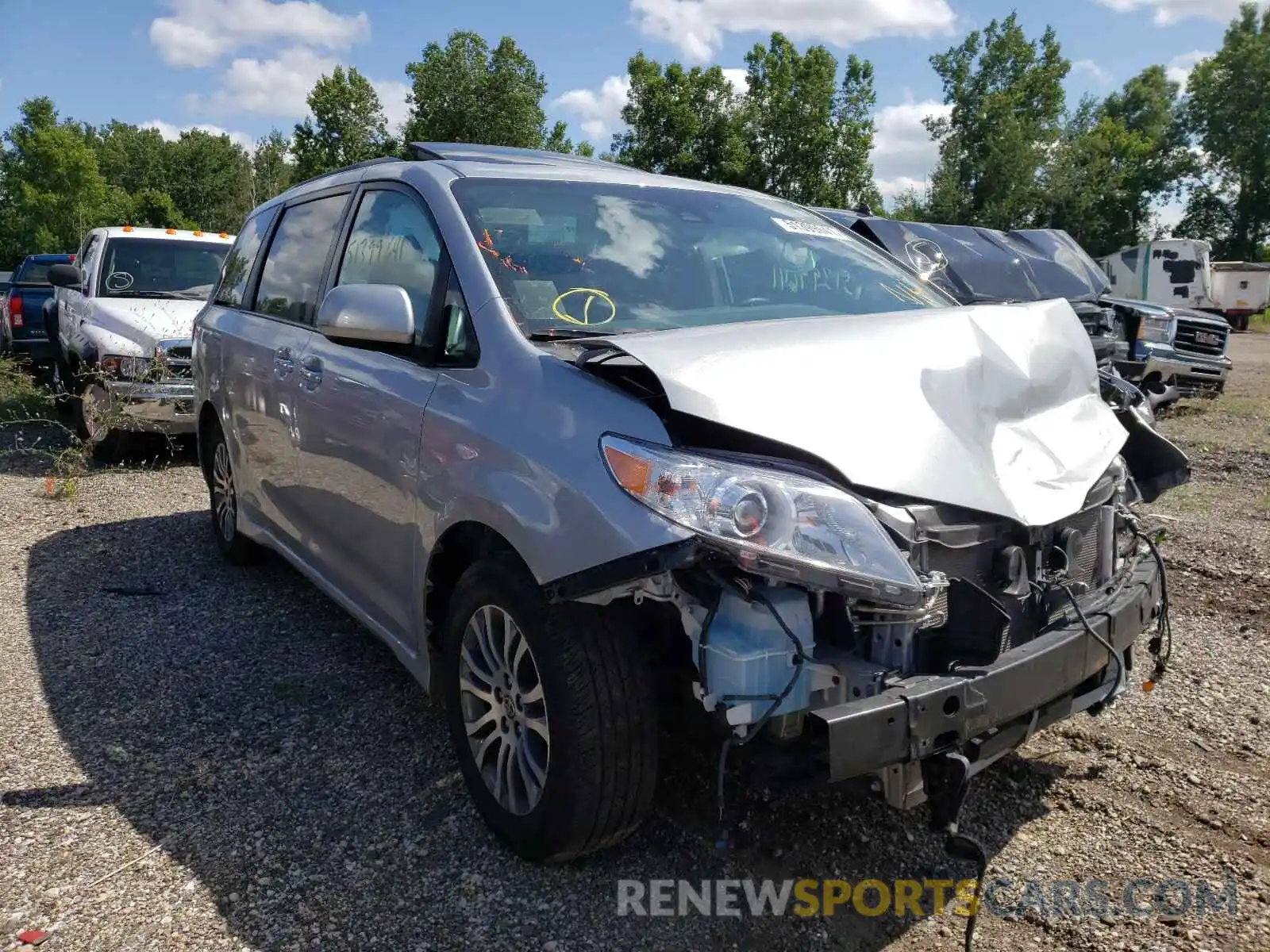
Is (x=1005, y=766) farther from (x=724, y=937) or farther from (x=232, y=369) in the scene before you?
(x=232, y=369)

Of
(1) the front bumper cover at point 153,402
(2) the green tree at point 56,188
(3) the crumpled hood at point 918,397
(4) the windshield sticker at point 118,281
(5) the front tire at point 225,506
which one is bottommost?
(5) the front tire at point 225,506

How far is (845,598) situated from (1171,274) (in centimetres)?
3110

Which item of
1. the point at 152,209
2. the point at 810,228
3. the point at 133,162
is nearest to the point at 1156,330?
the point at 810,228

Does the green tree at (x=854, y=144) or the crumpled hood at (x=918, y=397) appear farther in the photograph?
the green tree at (x=854, y=144)

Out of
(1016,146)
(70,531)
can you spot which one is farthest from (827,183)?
(70,531)

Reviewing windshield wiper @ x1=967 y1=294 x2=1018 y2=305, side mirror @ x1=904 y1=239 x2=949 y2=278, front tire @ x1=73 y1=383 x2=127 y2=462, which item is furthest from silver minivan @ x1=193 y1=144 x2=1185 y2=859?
front tire @ x1=73 y1=383 x2=127 y2=462

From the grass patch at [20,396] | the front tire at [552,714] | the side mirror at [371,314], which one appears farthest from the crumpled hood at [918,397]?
the grass patch at [20,396]

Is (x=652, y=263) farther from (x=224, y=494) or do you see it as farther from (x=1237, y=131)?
(x=1237, y=131)

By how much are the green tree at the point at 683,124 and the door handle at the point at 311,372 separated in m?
32.3

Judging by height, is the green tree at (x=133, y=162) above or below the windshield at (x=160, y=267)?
above

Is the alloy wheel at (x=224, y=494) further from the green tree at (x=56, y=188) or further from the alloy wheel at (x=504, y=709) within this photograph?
the green tree at (x=56, y=188)

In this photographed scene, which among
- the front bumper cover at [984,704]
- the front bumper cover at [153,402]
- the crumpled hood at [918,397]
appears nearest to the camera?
the front bumper cover at [984,704]

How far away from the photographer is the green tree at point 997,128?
4259 cm

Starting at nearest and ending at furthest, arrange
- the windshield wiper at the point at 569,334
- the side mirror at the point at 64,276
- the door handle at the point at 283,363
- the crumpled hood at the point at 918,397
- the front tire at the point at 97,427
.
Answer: the crumpled hood at the point at 918,397, the windshield wiper at the point at 569,334, the door handle at the point at 283,363, the front tire at the point at 97,427, the side mirror at the point at 64,276
